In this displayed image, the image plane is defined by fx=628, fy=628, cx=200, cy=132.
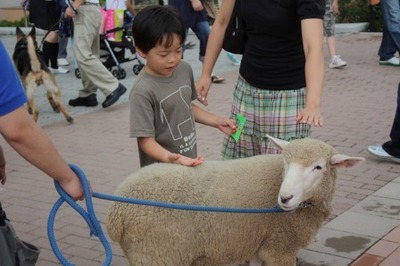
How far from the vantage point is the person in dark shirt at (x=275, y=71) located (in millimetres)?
3312

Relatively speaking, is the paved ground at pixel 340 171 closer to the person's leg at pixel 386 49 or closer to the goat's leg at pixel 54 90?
the goat's leg at pixel 54 90

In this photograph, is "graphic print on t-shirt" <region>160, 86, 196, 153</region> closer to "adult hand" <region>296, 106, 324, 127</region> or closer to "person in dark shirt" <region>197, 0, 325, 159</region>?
"person in dark shirt" <region>197, 0, 325, 159</region>

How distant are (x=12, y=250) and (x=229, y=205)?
1.03 m

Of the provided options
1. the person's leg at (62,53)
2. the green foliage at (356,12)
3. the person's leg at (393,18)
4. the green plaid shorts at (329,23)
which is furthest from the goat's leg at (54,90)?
the green foliage at (356,12)

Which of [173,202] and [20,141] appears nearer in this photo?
[20,141]

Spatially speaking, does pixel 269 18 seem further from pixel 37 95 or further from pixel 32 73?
pixel 37 95

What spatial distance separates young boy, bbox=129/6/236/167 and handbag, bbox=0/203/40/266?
31.9 inches

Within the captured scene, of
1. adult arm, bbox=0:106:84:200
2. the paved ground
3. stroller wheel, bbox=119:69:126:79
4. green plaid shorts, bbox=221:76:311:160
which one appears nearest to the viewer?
adult arm, bbox=0:106:84:200

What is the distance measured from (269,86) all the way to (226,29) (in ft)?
1.69

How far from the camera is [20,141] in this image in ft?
7.55

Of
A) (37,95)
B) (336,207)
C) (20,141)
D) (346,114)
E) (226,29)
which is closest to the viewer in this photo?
(20,141)

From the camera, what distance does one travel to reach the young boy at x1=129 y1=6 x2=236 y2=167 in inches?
126

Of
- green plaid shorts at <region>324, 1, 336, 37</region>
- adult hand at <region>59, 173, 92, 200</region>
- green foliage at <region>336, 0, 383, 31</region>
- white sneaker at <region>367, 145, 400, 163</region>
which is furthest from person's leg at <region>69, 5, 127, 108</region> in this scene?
green foliage at <region>336, 0, 383, 31</region>

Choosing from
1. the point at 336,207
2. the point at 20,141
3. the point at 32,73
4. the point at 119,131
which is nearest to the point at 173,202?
the point at 20,141
